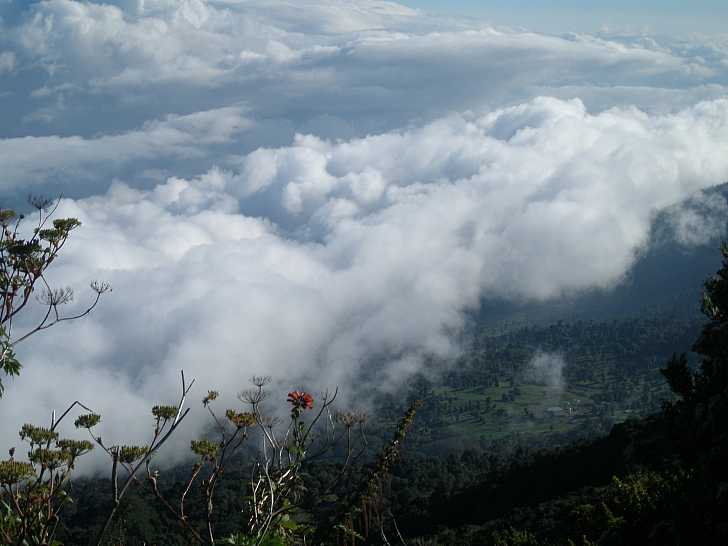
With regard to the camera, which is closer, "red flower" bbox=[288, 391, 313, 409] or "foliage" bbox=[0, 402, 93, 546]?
"foliage" bbox=[0, 402, 93, 546]

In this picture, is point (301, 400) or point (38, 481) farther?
point (301, 400)

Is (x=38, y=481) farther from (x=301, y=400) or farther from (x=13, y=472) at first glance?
(x=301, y=400)

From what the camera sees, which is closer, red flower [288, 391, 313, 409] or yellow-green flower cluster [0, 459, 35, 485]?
yellow-green flower cluster [0, 459, 35, 485]

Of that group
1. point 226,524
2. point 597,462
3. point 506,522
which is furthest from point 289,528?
point 226,524

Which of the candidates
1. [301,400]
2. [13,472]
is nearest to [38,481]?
[13,472]

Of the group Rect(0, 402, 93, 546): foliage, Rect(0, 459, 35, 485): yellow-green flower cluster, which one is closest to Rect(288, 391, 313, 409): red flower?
Rect(0, 402, 93, 546): foliage

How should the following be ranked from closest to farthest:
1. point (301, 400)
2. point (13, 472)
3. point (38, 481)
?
1. point (38, 481)
2. point (13, 472)
3. point (301, 400)

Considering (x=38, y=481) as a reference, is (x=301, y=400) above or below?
below

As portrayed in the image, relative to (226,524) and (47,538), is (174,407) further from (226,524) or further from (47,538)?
(226,524)

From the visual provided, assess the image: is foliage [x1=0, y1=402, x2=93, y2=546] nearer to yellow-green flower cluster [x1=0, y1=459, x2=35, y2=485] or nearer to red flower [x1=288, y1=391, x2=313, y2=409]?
yellow-green flower cluster [x1=0, y1=459, x2=35, y2=485]

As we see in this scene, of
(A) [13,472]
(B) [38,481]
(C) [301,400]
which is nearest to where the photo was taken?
(B) [38,481]

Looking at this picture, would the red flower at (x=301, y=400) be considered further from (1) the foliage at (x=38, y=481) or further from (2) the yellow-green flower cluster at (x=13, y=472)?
(2) the yellow-green flower cluster at (x=13, y=472)

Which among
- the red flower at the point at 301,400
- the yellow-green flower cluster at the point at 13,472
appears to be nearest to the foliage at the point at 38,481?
the yellow-green flower cluster at the point at 13,472

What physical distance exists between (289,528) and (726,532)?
1260 cm
